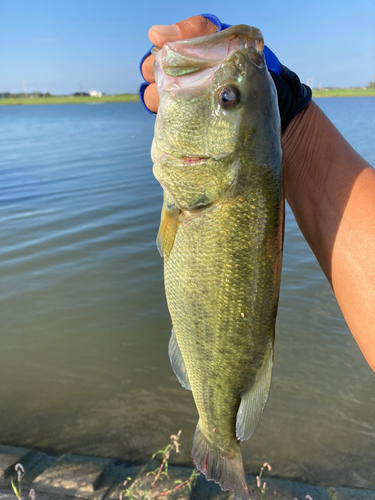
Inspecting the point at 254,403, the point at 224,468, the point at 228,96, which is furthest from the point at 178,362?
the point at 228,96

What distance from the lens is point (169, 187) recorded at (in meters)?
1.70

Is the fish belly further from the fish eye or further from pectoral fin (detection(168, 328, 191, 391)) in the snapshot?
the fish eye

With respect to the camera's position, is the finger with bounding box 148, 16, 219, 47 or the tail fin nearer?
the finger with bounding box 148, 16, 219, 47

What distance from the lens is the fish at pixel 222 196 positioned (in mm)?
1565

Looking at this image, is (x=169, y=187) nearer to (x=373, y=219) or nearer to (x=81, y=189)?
(x=373, y=219)

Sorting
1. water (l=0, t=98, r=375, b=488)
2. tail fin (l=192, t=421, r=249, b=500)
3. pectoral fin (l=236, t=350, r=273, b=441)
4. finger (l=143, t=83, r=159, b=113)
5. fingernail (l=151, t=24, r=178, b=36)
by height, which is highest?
fingernail (l=151, t=24, r=178, b=36)

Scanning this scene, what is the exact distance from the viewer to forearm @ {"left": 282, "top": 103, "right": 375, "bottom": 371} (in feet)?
5.73

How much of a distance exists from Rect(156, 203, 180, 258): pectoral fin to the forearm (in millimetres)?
792

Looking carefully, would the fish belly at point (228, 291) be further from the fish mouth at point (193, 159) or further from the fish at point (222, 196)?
the fish mouth at point (193, 159)

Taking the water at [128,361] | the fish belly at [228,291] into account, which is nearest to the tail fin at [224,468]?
the fish belly at [228,291]

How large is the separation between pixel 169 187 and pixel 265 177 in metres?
0.42

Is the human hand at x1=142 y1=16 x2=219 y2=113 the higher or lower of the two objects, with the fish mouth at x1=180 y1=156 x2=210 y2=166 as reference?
higher

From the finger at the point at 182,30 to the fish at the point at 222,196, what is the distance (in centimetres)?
7

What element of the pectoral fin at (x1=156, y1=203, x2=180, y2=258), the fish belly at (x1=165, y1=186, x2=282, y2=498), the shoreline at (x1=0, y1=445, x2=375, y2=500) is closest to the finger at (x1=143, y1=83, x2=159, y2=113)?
the pectoral fin at (x1=156, y1=203, x2=180, y2=258)
